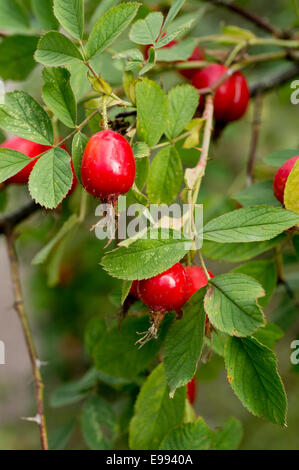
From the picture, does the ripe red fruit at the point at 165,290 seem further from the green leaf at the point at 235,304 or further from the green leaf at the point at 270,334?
the green leaf at the point at 270,334

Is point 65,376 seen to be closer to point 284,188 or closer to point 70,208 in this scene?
point 70,208

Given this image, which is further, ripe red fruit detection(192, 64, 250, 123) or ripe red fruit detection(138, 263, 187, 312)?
ripe red fruit detection(192, 64, 250, 123)

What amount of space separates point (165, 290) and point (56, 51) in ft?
1.24

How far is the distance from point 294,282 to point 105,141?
0.83 meters

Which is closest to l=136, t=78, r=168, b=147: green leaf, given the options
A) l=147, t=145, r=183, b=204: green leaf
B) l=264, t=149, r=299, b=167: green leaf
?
l=147, t=145, r=183, b=204: green leaf

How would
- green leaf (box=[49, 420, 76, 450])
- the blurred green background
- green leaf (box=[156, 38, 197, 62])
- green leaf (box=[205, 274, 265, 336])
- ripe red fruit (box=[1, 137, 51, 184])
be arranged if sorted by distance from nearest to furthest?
green leaf (box=[205, 274, 265, 336]), ripe red fruit (box=[1, 137, 51, 184]), green leaf (box=[156, 38, 197, 62]), green leaf (box=[49, 420, 76, 450]), the blurred green background

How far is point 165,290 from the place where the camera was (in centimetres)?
72

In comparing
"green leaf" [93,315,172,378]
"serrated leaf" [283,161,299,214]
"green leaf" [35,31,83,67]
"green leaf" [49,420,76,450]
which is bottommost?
"green leaf" [49,420,76,450]

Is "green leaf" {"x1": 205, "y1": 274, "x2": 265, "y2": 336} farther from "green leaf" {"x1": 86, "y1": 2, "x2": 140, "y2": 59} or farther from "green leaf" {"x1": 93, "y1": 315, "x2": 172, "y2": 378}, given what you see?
"green leaf" {"x1": 86, "y1": 2, "x2": 140, "y2": 59}

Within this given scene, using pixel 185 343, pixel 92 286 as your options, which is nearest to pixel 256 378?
pixel 185 343

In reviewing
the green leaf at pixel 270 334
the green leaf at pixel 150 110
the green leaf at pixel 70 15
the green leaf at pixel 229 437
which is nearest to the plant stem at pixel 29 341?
the green leaf at pixel 229 437

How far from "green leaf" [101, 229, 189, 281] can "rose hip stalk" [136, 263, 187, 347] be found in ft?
0.08

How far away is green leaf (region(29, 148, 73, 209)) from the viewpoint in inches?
28.7

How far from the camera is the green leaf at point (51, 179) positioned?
73 cm
